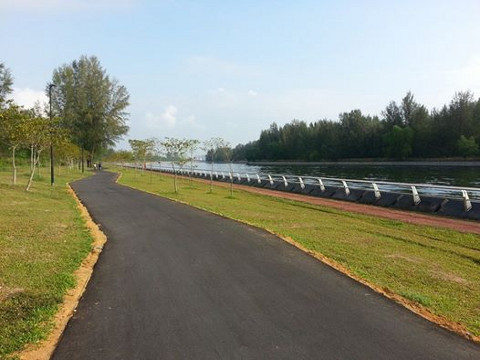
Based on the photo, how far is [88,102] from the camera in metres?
64.0

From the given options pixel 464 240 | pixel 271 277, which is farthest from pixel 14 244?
pixel 464 240

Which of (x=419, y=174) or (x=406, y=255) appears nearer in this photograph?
(x=406, y=255)

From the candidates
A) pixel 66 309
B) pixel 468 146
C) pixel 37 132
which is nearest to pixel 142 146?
pixel 37 132

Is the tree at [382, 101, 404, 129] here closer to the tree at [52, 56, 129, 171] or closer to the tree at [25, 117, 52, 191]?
the tree at [52, 56, 129, 171]

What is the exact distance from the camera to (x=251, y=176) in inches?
1574

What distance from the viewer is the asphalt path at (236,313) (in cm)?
463

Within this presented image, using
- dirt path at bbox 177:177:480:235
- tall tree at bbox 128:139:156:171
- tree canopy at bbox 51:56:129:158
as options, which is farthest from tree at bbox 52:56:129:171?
dirt path at bbox 177:177:480:235

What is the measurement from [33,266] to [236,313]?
3.97 meters

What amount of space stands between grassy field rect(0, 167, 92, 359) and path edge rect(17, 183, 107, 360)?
0.09 meters

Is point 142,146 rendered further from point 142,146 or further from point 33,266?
point 33,266

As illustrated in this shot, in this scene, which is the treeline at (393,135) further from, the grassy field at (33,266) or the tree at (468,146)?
the grassy field at (33,266)

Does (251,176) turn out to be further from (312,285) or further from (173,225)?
(312,285)

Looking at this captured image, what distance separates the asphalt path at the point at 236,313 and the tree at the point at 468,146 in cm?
7470

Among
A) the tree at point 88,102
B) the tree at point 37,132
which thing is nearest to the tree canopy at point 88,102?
the tree at point 88,102
